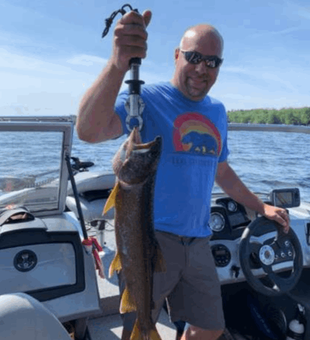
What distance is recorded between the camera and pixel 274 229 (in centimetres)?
333

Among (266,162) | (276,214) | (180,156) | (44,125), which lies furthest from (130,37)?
(266,162)

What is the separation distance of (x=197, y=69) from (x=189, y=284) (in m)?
1.25

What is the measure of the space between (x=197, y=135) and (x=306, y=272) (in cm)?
289

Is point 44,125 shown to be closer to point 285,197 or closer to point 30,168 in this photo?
point 30,168

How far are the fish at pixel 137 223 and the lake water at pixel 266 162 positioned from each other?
4118 mm

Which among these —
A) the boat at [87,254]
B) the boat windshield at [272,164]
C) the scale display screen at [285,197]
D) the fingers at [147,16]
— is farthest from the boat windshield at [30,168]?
the boat windshield at [272,164]

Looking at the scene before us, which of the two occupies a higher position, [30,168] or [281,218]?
[30,168]

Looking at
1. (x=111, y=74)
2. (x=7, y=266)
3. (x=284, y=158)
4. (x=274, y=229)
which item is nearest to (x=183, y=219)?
(x=111, y=74)

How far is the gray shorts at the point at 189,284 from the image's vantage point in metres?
2.18

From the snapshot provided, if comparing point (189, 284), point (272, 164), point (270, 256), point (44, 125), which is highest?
point (44, 125)

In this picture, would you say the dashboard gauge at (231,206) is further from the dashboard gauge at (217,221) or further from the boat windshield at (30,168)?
the boat windshield at (30,168)

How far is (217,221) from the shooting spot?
11.5 feet

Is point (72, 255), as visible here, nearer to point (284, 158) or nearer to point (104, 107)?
point (104, 107)

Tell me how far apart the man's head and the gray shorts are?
86 cm
